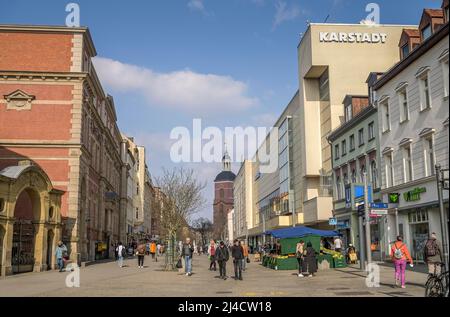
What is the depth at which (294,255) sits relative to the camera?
3088 centimetres

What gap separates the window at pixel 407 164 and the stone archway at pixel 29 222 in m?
19.8

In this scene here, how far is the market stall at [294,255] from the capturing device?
29.7 m

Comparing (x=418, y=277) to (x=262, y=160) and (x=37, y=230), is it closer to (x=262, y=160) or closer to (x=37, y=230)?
(x=37, y=230)

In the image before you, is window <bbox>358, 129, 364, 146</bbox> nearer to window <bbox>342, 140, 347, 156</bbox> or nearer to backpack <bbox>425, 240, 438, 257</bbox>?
window <bbox>342, 140, 347, 156</bbox>

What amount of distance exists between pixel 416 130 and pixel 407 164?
234 cm

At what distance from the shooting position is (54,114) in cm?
3500

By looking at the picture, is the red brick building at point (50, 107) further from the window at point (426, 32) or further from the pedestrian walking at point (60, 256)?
the window at point (426, 32)

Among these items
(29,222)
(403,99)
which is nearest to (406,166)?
(403,99)

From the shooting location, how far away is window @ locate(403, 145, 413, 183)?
1119 inches

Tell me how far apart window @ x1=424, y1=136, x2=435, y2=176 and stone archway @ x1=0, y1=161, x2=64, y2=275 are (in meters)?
20.2

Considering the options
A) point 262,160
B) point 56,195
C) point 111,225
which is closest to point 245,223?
point 262,160

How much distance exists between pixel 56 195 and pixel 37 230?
2926 mm

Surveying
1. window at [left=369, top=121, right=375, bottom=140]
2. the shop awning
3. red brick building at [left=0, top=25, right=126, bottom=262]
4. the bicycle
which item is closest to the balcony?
window at [left=369, top=121, right=375, bottom=140]

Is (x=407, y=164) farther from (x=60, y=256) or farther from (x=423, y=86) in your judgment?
(x=60, y=256)
